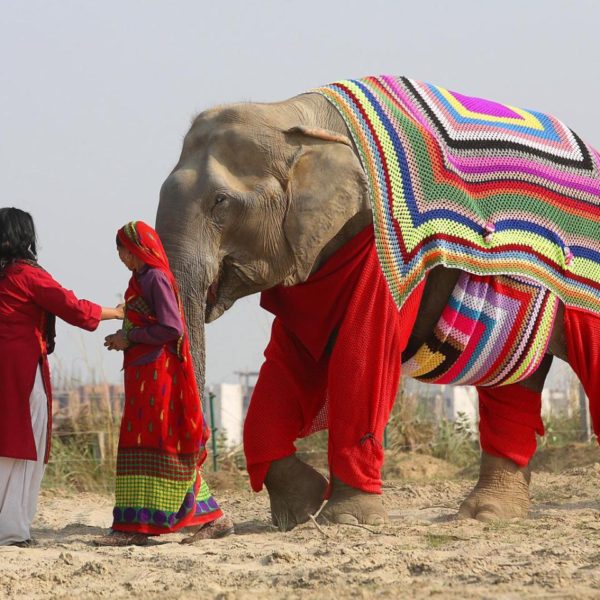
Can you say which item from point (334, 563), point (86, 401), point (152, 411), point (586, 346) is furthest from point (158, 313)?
point (86, 401)

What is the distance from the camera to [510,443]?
7.71 metres

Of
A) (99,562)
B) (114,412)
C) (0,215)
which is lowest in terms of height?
(99,562)

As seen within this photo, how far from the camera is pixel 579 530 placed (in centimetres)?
625

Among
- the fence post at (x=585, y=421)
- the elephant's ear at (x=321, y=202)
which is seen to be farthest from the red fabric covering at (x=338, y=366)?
the fence post at (x=585, y=421)

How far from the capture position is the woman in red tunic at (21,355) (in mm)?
6367

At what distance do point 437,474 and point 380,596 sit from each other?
6.09m

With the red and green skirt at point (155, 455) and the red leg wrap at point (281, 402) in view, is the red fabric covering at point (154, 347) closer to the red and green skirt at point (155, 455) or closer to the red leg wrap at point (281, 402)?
the red and green skirt at point (155, 455)

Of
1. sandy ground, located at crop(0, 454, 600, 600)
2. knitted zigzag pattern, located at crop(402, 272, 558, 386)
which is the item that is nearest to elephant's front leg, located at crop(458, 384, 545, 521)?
sandy ground, located at crop(0, 454, 600, 600)

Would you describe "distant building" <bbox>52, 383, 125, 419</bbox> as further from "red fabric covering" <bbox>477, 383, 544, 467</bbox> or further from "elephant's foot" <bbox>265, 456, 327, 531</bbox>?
"elephant's foot" <bbox>265, 456, 327, 531</bbox>

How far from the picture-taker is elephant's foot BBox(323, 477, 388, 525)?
6.45 meters

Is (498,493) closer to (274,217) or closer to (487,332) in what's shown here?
(487,332)

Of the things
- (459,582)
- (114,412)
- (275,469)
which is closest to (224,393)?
(114,412)

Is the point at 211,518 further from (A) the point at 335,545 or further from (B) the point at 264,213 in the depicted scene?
(B) the point at 264,213

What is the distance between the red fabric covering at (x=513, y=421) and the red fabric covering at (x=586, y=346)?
0.54 meters
